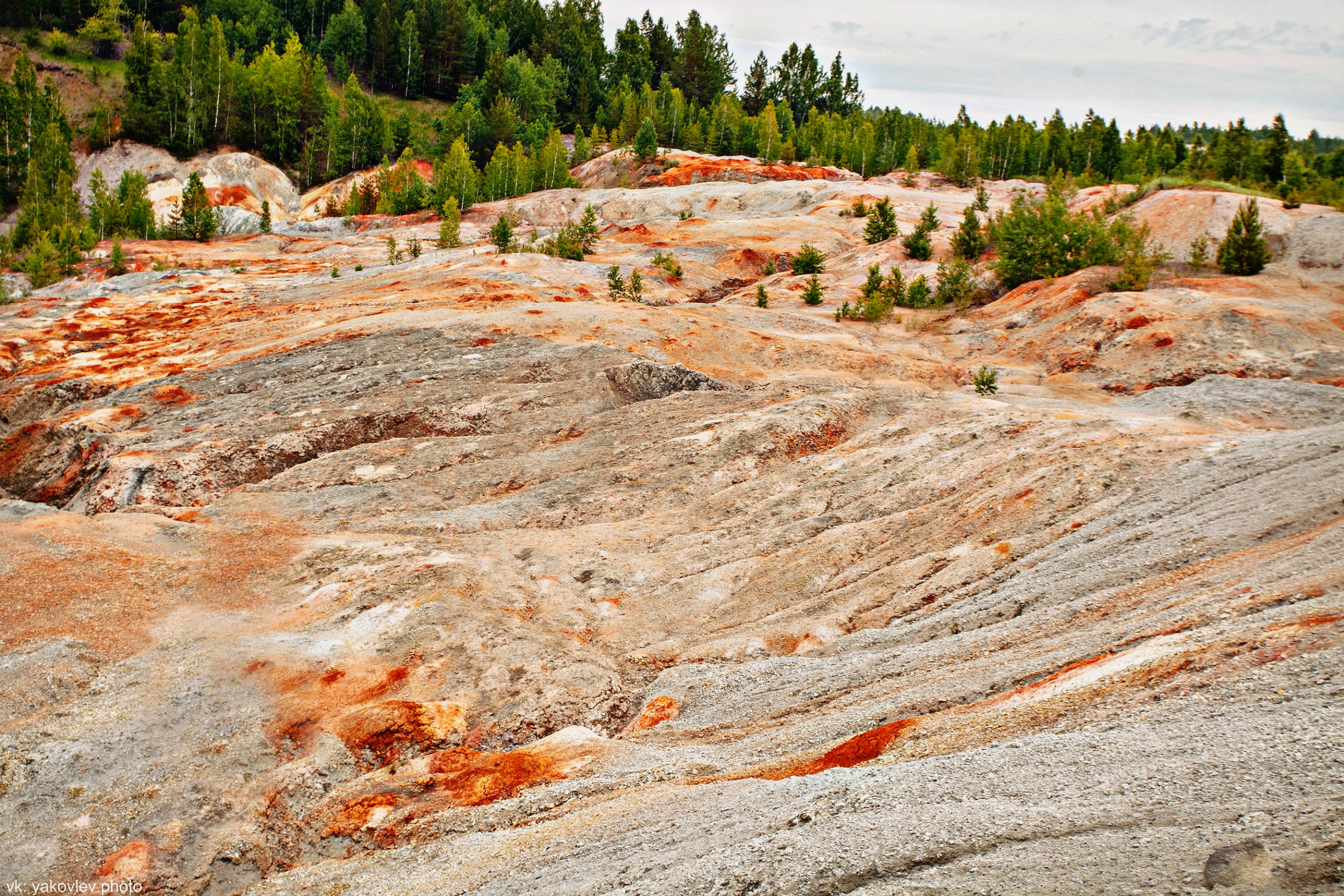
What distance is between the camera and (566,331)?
79.3 ft

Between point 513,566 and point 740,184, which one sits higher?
point 740,184

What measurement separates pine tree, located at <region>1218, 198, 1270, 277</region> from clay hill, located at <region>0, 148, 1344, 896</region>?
185cm

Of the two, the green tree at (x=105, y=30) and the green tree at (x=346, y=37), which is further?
the green tree at (x=346, y=37)

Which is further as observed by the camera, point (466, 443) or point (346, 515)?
point (466, 443)

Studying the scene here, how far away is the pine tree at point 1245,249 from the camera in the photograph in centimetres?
2731

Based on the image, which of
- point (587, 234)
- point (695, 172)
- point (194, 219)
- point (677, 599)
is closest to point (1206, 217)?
point (587, 234)

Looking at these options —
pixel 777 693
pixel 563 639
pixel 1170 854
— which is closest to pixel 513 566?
pixel 563 639

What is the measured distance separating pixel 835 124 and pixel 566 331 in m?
84.2

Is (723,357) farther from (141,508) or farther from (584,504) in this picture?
(141,508)

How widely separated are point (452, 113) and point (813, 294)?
70788 millimetres

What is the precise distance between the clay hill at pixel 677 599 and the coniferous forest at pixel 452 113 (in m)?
26.9

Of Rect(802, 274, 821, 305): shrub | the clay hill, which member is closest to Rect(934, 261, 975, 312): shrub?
the clay hill

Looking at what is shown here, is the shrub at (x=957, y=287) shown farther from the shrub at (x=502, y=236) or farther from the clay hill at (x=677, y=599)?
the shrub at (x=502, y=236)

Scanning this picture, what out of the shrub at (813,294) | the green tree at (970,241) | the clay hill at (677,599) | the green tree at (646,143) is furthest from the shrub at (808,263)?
the green tree at (646,143)
